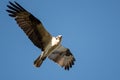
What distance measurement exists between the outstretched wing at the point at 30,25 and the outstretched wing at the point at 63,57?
0.96 metres

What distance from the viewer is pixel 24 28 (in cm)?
2003

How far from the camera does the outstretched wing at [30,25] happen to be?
1995 cm

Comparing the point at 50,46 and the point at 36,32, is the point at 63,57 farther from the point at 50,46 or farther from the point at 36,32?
the point at 36,32

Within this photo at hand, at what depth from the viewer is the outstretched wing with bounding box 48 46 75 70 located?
69.4ft

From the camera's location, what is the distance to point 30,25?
66.4 feet

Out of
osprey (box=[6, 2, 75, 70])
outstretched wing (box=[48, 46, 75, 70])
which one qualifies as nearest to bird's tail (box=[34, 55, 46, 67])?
osprey (box=[6, 2, 75, 70])

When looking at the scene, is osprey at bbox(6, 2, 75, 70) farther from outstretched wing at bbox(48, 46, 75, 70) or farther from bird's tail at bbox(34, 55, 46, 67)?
outstretched wing at bbox(48, 46, 75, 70)

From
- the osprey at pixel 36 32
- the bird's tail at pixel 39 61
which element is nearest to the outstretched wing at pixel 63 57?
the osprey at pixel 36 32

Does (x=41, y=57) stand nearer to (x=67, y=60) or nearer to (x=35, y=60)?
(x=35, y=60)

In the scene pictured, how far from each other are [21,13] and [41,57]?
2096 mm

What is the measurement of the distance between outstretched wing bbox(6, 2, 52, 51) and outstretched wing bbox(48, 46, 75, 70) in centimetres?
96

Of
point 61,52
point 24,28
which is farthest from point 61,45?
point 24,28

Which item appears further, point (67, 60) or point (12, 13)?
point (67, 60)

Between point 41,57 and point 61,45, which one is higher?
point 61,45
